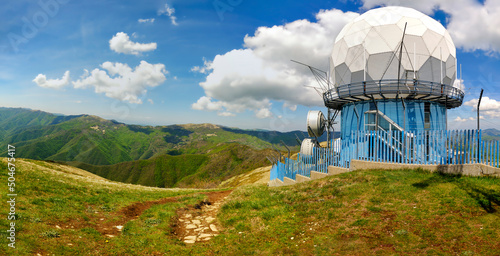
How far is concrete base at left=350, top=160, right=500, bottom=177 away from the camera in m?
12.2

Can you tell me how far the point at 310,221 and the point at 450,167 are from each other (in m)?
8.87

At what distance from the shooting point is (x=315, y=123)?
25234 mm

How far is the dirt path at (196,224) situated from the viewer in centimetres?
1038

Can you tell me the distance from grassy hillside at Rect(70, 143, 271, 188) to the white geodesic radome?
387ft

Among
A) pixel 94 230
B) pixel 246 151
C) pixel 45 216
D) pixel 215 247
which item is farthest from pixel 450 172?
pixel 246 151

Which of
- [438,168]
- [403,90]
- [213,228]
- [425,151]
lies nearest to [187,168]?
[403,90]

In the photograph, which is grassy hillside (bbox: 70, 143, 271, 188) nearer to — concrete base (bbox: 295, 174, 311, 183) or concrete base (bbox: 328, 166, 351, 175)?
concrete base (bbox: 295, 174, 311, 183)

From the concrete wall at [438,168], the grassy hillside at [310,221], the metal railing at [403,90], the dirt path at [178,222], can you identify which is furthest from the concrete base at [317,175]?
the metal railing at [403,90]

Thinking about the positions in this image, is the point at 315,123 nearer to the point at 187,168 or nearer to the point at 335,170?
the point at 335,170

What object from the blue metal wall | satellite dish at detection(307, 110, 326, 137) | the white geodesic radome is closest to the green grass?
the blue metal wall

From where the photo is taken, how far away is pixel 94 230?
9688mm

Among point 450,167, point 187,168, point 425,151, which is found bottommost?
point 187,168

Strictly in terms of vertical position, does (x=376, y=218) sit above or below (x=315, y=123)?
below

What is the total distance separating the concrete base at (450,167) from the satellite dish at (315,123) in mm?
9813
